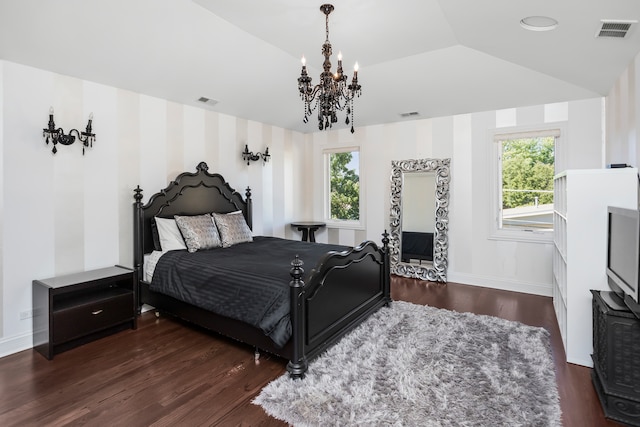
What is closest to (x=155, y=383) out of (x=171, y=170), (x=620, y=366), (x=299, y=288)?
(x=299, y=288)

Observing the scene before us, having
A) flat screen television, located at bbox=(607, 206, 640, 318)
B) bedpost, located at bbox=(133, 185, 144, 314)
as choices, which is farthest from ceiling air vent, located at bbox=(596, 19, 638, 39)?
bedpost, located at bbox=(133, 185, 144, 314)

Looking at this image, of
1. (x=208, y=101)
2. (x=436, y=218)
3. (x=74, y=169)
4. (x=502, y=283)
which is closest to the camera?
(x=74, y=169)

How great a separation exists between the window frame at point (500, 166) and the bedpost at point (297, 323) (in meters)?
3.48

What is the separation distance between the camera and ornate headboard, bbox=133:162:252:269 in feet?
12.4

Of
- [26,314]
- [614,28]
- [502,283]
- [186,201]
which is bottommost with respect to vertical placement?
[502,283]

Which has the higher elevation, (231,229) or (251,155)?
(251,155)

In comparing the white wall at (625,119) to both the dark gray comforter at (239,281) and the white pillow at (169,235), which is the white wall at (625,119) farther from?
the white pillow at (169,235)

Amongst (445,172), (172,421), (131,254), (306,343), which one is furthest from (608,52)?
(131,254)

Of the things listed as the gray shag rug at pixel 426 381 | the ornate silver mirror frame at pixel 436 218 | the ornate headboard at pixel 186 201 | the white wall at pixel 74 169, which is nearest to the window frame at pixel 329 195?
the ornate silver mirror frame at pixel 436 218

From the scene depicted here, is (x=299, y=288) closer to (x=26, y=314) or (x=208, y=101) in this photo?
(x=26, y=314)

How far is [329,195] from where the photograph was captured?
643 cm

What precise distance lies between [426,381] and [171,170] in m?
3.69

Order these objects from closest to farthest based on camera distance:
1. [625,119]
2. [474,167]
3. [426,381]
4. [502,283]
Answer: [426,381]
[625,119]
[502,283]
[474,167]

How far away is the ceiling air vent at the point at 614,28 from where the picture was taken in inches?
91.7
